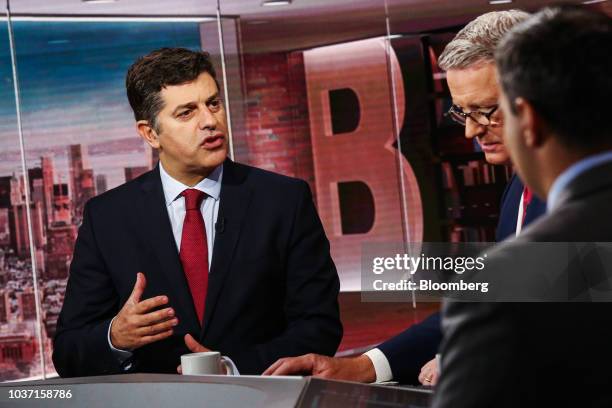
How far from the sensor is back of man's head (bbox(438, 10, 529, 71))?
2.08 meters

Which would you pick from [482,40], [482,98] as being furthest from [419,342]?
[482,40]

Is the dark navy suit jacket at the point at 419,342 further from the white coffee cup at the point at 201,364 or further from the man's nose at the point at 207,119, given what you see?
the man's nose at the point at 207,119

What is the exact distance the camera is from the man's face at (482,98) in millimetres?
2104

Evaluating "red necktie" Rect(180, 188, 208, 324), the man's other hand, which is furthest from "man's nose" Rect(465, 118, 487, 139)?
"red necktie" Rect(180, 188, 208, 324)

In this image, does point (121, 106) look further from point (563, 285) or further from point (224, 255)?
point (563, 285)

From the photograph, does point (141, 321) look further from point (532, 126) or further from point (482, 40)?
point (532, 126)

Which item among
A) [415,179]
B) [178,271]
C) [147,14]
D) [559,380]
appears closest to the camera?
[559,380]

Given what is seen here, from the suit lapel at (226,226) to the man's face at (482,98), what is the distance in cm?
84

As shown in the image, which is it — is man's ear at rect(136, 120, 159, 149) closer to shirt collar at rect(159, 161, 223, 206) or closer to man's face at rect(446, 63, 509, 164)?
shirt collar at rect(159, 161, 223, 206)

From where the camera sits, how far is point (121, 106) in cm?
636

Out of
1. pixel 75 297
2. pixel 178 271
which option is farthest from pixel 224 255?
pixel 75 297

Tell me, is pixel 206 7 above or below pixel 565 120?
above

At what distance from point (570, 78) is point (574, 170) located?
9 cm

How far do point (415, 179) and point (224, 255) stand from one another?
15.9 ft
